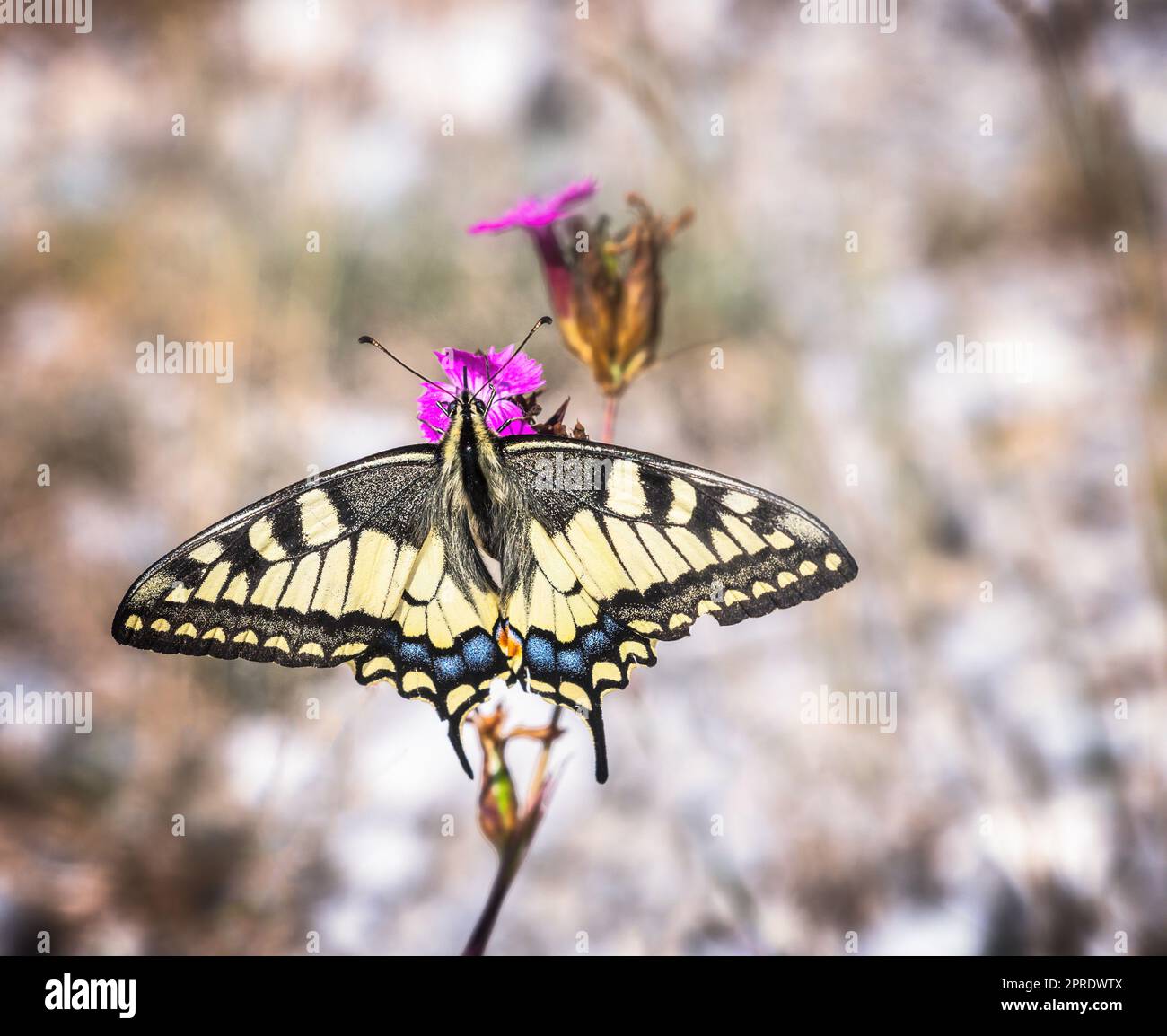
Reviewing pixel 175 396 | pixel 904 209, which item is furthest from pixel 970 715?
pixel 175 396

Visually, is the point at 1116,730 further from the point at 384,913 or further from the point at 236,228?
the point at 236,228

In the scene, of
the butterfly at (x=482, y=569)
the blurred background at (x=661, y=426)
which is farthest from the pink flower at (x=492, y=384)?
the blurred background at (x=661, y=426)

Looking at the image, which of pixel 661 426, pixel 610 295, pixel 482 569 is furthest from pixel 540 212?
pixel 661 426

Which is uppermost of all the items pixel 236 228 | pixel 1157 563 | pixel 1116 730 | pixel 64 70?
pixel 64 70
